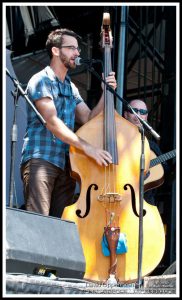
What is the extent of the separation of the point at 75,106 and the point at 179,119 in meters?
0.81

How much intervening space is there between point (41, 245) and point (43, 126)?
1.09 metres

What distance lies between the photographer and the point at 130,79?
259 inches

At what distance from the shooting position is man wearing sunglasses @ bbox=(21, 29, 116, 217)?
3438mm

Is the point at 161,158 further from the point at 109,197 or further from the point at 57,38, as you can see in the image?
the point at 57,38

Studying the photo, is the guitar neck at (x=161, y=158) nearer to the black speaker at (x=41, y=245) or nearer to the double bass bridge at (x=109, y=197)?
the double bass bridge at (x=109, y=197)

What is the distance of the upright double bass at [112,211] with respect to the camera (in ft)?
10.8

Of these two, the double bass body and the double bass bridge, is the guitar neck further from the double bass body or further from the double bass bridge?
the double bass bridge

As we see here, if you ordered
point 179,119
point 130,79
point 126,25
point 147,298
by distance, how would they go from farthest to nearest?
point 130,79
point 126,25
point 179,119
point 147,298

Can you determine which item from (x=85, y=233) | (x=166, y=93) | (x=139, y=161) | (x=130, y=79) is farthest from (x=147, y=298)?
(x=130, y=79)

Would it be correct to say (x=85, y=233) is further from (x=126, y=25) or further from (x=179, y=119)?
(x=126, y=25)

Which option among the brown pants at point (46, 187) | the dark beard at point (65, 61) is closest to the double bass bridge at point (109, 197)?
the brown pants at point (46, 187)

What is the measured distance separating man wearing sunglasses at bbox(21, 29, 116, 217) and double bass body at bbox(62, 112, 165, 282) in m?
0.08

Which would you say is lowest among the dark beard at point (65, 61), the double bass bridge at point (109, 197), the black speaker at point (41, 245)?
the black speaker at point (41, 245)

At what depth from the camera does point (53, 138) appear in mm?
3518
